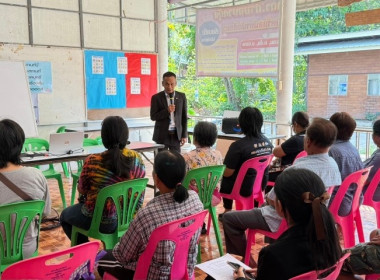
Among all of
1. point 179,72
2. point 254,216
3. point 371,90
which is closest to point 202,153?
point 254,216

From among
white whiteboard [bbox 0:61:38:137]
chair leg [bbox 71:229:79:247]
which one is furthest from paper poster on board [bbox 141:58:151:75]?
chair leg [bbox 71:229:79:247]

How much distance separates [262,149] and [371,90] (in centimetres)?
693

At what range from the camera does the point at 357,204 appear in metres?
2.89

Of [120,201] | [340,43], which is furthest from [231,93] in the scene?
[120,201]

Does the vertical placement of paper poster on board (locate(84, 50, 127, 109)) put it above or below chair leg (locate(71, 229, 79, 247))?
above

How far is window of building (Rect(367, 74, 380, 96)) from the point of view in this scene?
8.93m

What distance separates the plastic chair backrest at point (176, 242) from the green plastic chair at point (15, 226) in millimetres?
642

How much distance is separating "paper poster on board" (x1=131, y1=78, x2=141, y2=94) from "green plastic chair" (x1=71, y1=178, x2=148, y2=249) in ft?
15.8

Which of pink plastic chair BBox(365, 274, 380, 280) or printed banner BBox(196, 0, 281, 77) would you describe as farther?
printed banner BBox(196, 0, 281, 77)

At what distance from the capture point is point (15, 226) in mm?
1991

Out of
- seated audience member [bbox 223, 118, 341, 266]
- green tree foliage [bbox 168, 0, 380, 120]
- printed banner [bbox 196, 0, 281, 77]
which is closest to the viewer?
seated audience member [bbox 223, 118, 341, 266]

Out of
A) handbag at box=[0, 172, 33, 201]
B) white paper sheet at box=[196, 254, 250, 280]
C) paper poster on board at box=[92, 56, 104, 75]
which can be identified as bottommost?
white paper sheet at box=[196, 254, 250, 280]

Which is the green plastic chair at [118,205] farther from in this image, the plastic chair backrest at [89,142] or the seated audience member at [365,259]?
the plastic chair backrest at [89,142]

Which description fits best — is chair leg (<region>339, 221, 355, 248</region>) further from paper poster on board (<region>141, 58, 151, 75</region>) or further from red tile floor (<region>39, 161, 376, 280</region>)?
paper poster on board (<region>141, 58, 151, 75</region>)
